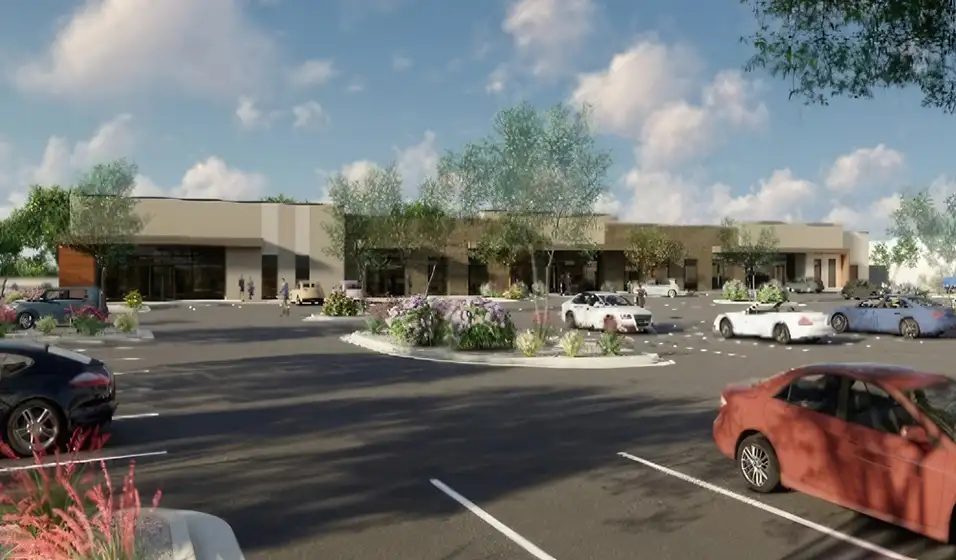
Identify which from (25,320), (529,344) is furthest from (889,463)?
(25,320)

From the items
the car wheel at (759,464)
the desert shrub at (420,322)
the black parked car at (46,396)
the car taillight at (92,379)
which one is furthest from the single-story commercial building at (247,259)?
the car wheel at (759,464)

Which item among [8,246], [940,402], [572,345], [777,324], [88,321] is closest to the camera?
[940,402]

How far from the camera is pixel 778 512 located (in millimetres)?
7344

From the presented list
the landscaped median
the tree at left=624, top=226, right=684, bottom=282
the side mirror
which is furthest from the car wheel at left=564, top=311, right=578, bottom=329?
the tree at left=624, top=226, right=684, bottom=282

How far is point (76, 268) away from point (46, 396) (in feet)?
170

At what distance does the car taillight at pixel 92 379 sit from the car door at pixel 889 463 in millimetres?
8369

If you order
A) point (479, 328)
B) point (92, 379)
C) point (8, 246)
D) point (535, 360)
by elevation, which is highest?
point (8, 246)

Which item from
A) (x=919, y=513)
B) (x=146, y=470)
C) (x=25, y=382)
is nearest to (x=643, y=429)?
(x=919, y=513)

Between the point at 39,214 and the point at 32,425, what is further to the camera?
the point at 39,214

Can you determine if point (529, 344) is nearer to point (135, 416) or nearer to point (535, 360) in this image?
point (535, 360)

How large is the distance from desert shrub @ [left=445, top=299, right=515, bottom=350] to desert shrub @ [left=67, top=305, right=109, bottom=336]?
12.5 metres

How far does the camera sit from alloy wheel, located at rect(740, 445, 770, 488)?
783 cm

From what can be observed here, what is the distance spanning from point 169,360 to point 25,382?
427 inches

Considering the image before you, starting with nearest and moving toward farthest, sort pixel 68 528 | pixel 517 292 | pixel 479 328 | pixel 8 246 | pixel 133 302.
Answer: pixel 68 528
pixel 479 328
pixel 133 302
pixel 517 292
pixel 8 246
